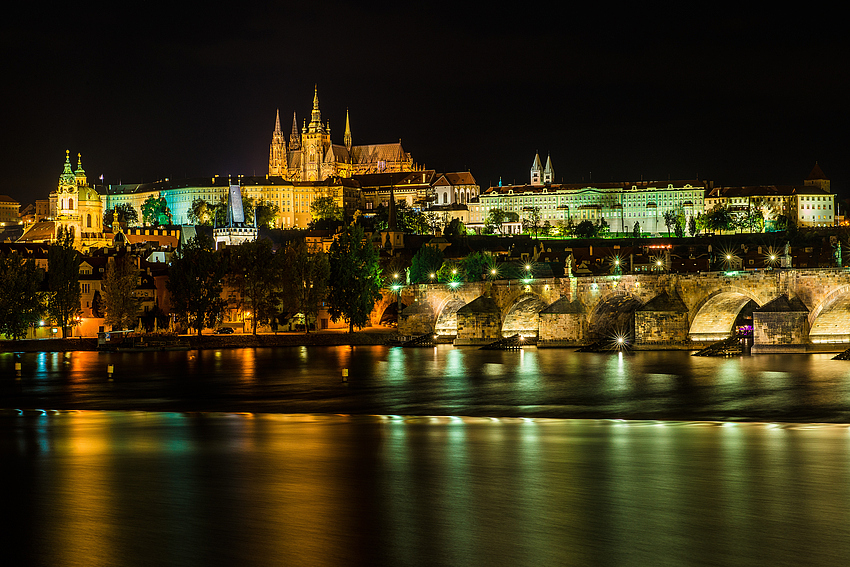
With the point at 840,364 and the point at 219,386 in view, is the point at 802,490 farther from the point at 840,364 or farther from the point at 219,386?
the point at 219,386

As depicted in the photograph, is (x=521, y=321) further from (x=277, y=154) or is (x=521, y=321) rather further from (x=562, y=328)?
(x=277, y=154)

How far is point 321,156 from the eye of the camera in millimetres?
175500

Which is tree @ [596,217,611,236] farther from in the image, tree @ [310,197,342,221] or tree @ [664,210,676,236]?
tree @ [310,197,342,221]

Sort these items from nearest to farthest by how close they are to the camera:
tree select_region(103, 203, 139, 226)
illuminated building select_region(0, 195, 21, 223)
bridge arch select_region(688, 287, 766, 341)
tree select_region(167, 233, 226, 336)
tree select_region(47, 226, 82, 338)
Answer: bridge arch select_region(688, 287, 766, 341)
tree select_region(47, 226, 82, 338)
tree select_region(167, 233, 226, 336)
tree select_region(103, 203, 139, 226)
illuminated building select_region(0, 195, 21, 223)

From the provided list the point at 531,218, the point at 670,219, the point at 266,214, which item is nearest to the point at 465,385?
the point at 266,214

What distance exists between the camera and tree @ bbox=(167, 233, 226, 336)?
57219mm

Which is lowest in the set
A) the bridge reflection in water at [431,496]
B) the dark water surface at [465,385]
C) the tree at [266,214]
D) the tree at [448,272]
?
the bridge reflection in water at [431,496]

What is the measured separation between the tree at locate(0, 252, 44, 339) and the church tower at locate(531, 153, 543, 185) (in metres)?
148

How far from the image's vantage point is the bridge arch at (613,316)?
4744 centimetres

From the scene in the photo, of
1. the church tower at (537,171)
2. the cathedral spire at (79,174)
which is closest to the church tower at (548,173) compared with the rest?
the church tower at (537,171)

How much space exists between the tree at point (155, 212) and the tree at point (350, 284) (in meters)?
90.3

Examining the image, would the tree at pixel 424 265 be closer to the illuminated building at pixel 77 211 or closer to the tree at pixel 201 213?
the illuminated building at pixel 77 211

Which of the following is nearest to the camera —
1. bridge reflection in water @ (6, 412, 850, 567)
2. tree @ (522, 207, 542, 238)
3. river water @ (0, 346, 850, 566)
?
bridge reflection in water @ (6, 412, 850, 567)

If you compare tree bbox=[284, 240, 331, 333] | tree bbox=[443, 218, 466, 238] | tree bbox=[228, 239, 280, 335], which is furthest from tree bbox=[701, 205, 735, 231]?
tree bbox=[228, 239, 280, 335]
